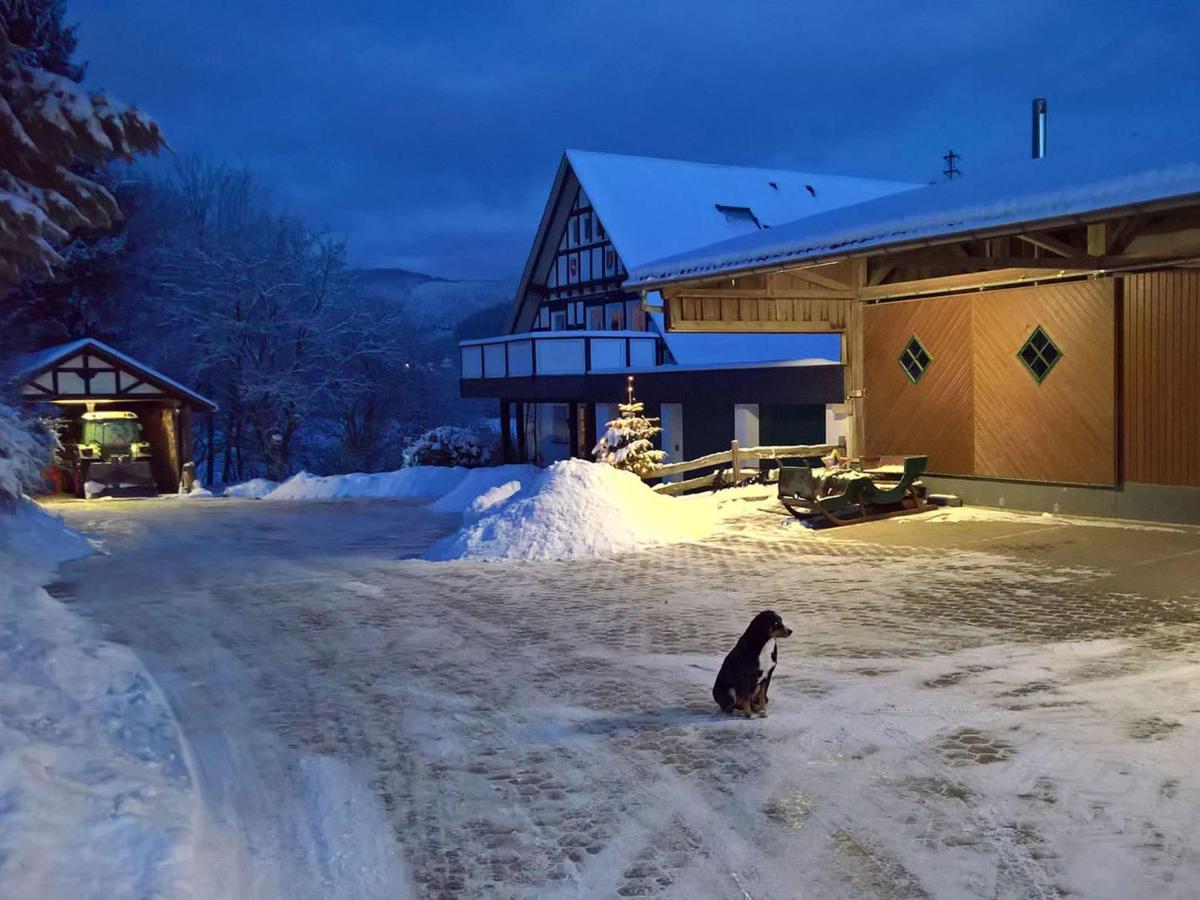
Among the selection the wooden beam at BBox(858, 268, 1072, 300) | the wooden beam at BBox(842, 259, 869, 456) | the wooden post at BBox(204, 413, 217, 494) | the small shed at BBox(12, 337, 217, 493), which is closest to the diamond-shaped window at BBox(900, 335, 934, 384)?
the wooden beam at BBox(858, 268, 1072, 300)

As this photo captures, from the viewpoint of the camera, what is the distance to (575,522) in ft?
43.7

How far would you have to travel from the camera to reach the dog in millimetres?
6105

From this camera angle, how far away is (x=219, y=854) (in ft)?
14.5

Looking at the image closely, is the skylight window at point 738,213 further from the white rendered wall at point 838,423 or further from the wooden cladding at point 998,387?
the wooden cladding at point 998,387

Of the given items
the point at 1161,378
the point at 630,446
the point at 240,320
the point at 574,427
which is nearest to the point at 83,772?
the point at 1161,378

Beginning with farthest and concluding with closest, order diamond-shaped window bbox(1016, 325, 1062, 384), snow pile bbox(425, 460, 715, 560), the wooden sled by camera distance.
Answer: the wooden sled < diamond-shaped window bbox(1016, 325, 1062, 384) < snow pile bbox(425, 460, 715, 560)

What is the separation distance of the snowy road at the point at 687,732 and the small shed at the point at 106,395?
736 inches

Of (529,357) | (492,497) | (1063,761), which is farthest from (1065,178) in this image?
(529,357)

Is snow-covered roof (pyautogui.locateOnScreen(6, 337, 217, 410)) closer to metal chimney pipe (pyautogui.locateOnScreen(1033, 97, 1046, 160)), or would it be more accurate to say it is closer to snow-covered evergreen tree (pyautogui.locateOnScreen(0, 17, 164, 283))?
snow-covered evergreen tree (pyautogui.locateOnScreen(0, 17, 164, 283))

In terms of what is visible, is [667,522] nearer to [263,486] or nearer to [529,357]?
[529,357]

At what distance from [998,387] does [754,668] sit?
9.99m

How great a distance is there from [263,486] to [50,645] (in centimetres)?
2313

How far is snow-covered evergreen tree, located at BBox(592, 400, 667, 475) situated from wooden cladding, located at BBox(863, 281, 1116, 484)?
13.4ft

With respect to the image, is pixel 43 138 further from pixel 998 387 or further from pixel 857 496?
pixel 998 387
